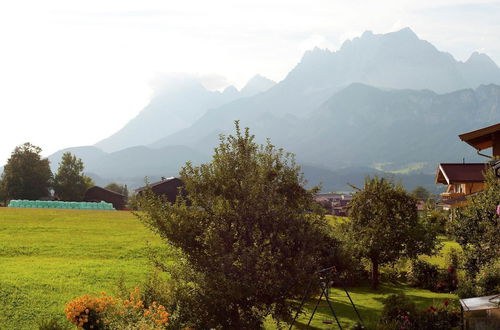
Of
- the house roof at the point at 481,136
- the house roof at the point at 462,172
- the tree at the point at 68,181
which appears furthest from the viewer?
the tree at the point at 68,181

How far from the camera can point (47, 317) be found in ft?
64.0

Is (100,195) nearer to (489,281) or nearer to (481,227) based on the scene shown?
(481,227)

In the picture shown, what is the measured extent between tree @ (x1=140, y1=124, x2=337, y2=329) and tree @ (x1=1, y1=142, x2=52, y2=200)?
9447 centimetres

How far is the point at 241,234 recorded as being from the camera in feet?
48.2

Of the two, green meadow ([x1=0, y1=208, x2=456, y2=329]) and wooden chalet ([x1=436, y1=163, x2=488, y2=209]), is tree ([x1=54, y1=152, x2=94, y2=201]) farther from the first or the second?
wooden chalet ([x1=436, y1=163, x2=488, y2=209])

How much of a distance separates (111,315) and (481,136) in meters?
19.2

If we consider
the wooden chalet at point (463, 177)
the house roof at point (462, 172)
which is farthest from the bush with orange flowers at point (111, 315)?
the house roof at point (462, 172)

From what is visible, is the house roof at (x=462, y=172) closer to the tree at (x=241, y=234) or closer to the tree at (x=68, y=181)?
the tree at (x=241, y=234)

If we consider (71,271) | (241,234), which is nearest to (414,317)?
(241,234)

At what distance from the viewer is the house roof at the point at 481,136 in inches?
939

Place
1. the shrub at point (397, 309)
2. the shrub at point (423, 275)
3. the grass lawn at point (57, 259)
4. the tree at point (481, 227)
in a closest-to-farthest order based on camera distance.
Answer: the shrub at point (397, 309) < the grass lawn at point (57, 259) < the tree at point (481, 227) < the shrub at point (423, 275)

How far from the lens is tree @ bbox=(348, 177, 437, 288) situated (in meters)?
27.9

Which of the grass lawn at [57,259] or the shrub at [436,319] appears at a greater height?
the grass lawn at [57,259]

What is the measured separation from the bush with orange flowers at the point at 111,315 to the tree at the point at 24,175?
93330mm
